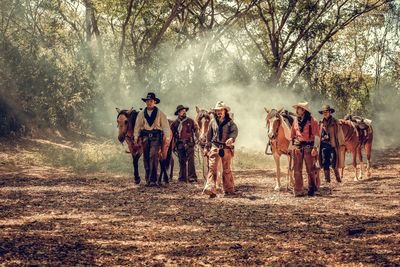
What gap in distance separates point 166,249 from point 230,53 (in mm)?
30630

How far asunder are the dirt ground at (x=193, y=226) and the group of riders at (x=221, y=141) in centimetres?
52

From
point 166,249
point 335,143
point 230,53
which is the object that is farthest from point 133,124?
point 230,53

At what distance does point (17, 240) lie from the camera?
540cm

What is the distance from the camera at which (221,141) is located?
9.40m

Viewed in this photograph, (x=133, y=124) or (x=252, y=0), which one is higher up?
(x=252, y=0)

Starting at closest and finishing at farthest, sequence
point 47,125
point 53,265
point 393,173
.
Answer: point 53,265, point 393,173, point 47,125

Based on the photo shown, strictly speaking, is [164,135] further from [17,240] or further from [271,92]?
[271,92]

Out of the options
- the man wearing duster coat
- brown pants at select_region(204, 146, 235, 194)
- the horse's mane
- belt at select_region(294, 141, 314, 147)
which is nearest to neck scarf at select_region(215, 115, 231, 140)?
brown pants at select_region(204, 146, 235, 194)

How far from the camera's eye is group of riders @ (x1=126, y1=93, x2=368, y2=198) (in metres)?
9.42

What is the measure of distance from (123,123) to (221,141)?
317 cm

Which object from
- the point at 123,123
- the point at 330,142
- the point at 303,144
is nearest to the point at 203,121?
the point at 123,123

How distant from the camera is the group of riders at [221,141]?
9422 mm

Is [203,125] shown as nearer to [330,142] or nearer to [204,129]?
[204,129]

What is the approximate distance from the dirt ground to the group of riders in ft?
1.70
